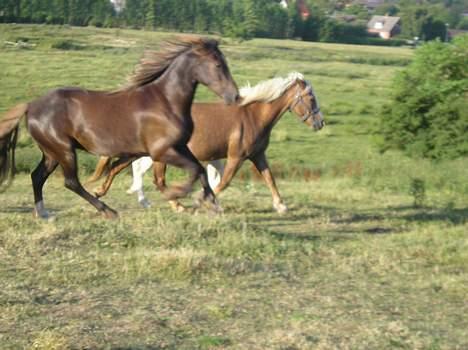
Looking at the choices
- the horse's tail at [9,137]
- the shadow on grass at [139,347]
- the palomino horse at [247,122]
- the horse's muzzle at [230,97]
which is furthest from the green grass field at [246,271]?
the horse's muzzle at [230,97]

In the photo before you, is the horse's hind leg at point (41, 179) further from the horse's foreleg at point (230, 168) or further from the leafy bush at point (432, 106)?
the leafy bush at point (432, 106)

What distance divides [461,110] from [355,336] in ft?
47.0

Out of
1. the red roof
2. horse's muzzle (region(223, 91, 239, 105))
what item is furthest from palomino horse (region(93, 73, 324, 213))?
the red roof

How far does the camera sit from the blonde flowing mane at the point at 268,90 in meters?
11.4

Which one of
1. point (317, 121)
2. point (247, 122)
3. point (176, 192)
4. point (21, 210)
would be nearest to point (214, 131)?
point (247, 122)

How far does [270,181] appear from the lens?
11.6m

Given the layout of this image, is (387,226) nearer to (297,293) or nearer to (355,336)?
(297,293)

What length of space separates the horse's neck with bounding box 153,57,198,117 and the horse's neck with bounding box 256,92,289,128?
7.43 feet

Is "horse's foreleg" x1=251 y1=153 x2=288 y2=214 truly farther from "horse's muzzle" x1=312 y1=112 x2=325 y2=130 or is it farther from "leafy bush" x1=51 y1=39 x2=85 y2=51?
"leafy bush" x1=51 y1=39 x2=85 y2=51

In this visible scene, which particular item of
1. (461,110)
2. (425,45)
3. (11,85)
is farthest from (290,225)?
(11,85)

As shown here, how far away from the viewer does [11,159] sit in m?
9.83

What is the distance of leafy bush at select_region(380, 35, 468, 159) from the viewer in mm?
19391

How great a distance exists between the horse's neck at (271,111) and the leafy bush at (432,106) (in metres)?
8.54

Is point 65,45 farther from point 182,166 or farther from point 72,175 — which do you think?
point 182,166
